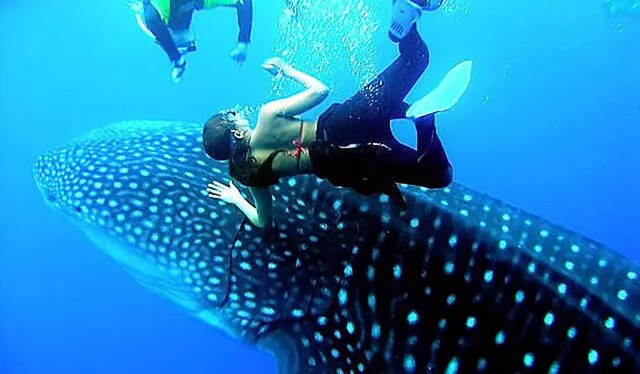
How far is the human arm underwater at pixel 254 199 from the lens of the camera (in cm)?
276

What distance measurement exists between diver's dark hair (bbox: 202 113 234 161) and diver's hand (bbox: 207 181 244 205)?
27 cm

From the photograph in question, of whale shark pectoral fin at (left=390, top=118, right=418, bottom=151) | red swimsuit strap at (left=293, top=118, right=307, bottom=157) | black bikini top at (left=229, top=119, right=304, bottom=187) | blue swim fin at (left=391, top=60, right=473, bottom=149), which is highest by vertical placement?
blue swim fin at (left=391, top=60, right=473, bottom=149)

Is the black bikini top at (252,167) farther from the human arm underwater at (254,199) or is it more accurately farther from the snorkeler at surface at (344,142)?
the human arm underwater at (254,199)

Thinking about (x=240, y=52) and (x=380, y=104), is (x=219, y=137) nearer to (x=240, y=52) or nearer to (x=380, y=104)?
(x=380, y=104)

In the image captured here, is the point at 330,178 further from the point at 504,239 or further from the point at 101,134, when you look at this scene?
the point at 101,134

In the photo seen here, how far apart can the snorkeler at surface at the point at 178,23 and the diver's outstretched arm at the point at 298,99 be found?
122 inches

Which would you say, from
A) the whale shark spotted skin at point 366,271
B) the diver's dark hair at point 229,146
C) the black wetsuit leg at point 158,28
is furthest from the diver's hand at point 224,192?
the black wetsuit leg at point 158,28

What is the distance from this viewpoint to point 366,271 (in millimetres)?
2799

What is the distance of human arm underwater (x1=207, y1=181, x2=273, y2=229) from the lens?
9.05ft

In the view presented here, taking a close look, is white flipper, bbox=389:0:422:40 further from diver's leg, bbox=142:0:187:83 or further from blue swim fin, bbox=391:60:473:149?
diver's leg, bbox=142:0:187:83

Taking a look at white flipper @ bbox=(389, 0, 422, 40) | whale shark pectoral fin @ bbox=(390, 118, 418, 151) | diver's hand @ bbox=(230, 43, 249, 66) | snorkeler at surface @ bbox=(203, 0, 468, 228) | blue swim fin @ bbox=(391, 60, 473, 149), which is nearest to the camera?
blue swim fin @ bbox=(391, 60, 473, 149)

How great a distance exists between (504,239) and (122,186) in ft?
6.72

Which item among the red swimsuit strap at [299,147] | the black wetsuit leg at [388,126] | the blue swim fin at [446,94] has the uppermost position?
the blue swim fin at [446,94]

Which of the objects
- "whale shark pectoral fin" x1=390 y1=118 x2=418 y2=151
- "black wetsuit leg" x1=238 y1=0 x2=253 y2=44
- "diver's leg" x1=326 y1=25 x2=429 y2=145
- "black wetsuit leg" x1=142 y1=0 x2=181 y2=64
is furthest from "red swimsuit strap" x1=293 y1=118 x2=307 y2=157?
"whale shark pectoral fin" x1=390 y1=118 x2=418 y2=151
